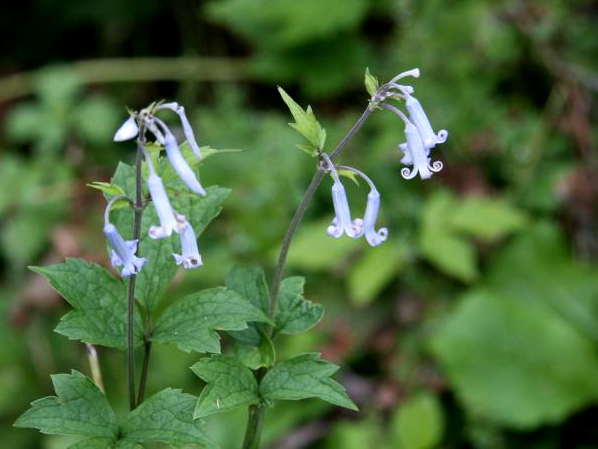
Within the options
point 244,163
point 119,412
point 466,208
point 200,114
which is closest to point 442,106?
point 466,208

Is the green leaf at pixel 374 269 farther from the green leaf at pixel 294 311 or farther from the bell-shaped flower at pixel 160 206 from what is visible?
the bell-shaped flower at pixel 160 206

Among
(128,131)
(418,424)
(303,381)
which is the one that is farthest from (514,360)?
(128,131)

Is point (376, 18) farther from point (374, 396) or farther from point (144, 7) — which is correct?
point (374, 396)

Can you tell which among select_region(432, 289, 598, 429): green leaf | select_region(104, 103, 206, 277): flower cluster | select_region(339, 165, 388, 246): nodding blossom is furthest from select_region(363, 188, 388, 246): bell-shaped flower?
select_region(432, 289, 598, 429): green leaf

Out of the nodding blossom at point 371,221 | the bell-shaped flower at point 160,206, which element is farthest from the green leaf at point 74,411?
the nodding blossom at point 371,221

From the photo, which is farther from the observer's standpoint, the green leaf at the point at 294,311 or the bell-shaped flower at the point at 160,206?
the green leaf at the point at 294,311

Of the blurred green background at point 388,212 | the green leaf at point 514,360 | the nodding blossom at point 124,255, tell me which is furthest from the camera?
the blurred green background at point 388,212
